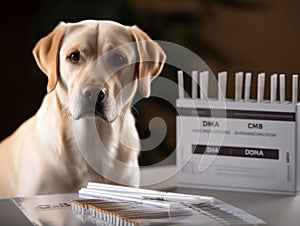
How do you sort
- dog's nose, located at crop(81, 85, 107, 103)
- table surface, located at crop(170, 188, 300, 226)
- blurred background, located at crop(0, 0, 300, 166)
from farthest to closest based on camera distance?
1. blurred background, located at crop(0, 0, 300, 166)
2. dog's nose, located at crop(81, 85, 107, 103)
3. table surface, located at crop(170, 188, 300, 226)

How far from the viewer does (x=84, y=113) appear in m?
1.32

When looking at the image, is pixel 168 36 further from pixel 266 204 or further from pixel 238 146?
pixel 266 204

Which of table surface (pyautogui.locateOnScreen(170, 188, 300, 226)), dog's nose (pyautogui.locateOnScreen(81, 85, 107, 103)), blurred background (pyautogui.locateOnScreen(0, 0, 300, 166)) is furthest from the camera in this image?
blurred background (pyautogui.locateOnScreen(0, 0, 300, 166))

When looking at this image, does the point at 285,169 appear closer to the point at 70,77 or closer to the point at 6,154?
the point at 70,77

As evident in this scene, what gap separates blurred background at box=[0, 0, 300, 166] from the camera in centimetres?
146

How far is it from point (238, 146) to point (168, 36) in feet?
1.22

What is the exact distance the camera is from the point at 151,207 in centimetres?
111

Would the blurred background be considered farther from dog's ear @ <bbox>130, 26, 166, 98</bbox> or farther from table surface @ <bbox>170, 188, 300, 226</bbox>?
table surface @ <bbox>170, 188, 300, 226</bbox>

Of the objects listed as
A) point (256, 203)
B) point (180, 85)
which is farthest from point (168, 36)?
point (256, 203)

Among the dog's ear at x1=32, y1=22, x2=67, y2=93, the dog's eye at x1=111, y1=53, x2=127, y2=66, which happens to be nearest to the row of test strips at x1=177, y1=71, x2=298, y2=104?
the dog's eye at x1=111, y1=53, x2=127, y2=66

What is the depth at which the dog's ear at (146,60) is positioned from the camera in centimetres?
135

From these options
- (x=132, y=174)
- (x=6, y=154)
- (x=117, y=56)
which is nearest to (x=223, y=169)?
(x=132, y=174)

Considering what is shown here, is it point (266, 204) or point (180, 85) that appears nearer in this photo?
point (266, 204)

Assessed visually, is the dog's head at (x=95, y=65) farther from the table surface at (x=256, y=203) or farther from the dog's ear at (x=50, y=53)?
the table surface at (x=256, y=203)
